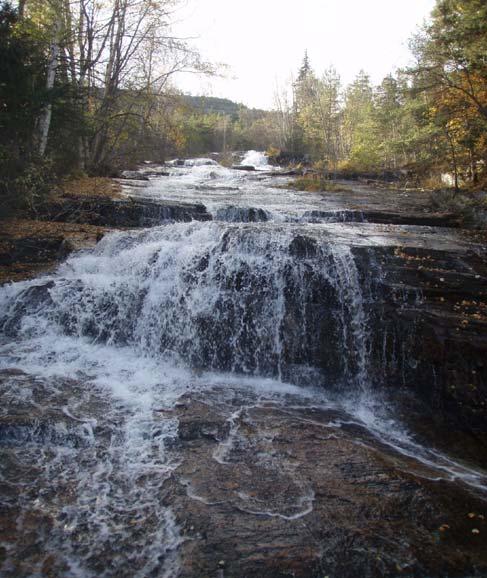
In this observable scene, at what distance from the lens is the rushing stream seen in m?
3.59

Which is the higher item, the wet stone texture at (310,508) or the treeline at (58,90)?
the treeline at (58,90)

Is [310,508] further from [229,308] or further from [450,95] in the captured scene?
[450,95]

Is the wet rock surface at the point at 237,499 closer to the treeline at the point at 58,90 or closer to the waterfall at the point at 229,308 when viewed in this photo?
the waterfall at the point at 229,308

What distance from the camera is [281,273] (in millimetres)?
7664

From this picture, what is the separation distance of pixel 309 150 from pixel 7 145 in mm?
45680

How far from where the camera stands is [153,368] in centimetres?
676

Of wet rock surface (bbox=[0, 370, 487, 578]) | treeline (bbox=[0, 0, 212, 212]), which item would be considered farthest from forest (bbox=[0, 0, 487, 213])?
wet rock surface (bbox=[0, 370, 487, 578])

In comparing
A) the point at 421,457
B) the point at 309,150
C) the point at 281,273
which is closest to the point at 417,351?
the point at 421,457

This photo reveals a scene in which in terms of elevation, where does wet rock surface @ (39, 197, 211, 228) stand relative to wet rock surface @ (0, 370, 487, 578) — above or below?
above

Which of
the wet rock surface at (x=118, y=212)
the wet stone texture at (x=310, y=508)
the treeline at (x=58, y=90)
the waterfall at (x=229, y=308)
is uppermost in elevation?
the treeline at (x=58, y=90)

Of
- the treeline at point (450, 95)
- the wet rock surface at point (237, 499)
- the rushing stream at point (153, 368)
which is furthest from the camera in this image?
the treeline at point (450, 95)

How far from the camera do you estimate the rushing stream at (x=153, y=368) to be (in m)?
3.59

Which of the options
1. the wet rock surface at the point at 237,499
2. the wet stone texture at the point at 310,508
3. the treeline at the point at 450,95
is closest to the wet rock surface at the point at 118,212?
the wet rock surface at the point at 237,499

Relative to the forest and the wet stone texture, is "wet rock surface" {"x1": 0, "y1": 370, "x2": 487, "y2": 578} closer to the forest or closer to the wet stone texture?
the wet stone texture
